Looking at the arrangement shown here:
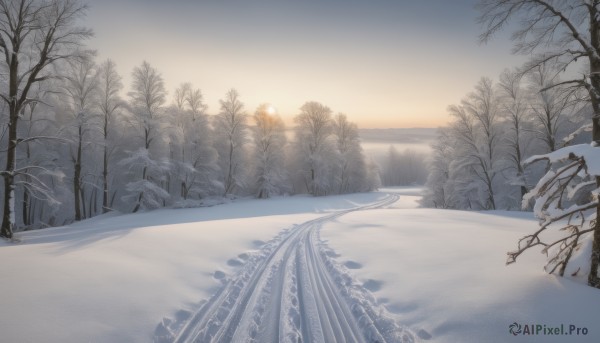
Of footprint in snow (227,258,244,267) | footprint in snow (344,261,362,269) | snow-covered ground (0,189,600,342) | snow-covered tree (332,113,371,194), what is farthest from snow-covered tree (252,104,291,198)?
footprint in snow (344,261,362,269)

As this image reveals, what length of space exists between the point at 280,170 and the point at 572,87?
114 ft

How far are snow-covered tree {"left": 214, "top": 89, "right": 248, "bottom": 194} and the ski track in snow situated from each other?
29.4 m

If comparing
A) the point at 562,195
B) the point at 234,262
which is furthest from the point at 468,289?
the point at 234,262

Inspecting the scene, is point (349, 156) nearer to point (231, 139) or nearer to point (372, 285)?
point (231, 139)

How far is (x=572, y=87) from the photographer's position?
5816 mm

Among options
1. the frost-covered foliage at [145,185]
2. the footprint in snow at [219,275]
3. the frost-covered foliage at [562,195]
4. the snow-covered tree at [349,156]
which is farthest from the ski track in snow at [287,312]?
the snow-covered tree at [349,156]

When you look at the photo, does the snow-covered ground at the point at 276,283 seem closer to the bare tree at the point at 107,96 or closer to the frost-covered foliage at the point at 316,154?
the bare tree at the point at 107,96

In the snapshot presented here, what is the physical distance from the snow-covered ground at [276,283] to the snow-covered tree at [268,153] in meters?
26.1

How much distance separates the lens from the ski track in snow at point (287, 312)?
4.53 meters

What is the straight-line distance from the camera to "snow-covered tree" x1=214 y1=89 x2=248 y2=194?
3569 centimetres

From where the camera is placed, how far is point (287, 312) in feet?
17.3

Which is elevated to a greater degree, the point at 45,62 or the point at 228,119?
the point at 228,119

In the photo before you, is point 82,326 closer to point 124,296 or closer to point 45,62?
point 124,296

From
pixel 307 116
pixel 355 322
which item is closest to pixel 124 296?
pixel 355 322
